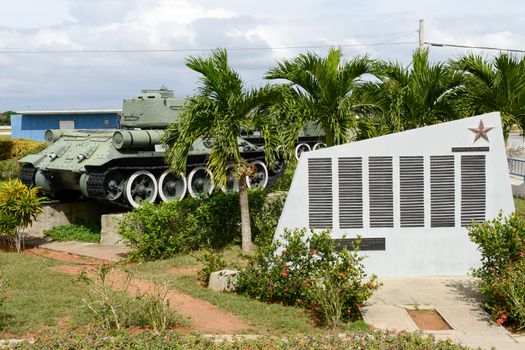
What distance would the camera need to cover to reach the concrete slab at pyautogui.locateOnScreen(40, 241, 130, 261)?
39.0 feet

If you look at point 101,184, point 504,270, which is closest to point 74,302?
point 504,270

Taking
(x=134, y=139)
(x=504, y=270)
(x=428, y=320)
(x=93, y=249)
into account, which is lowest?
(x=428, y=320)

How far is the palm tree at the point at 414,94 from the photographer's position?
1153cm

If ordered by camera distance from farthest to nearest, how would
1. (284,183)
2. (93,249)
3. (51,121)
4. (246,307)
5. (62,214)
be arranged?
(51,121) < (284,183) < (62,214) < (93,249) < (246,307)

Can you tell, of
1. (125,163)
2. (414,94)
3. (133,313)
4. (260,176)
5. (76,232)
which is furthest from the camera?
(260,176)

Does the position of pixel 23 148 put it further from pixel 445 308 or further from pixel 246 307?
pixel 445 308

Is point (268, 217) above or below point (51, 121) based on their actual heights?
below

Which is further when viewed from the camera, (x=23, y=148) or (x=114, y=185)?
(x=23, y=148)

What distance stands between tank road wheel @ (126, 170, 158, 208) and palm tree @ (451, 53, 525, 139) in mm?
7034

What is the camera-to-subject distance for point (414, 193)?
30.9 feet

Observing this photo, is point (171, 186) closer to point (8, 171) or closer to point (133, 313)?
point (133, 313)

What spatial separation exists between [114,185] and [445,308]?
27.8 feet

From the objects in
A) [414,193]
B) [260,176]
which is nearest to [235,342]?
[414,193]

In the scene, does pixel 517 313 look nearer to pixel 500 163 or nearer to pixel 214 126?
pixel 500 163
